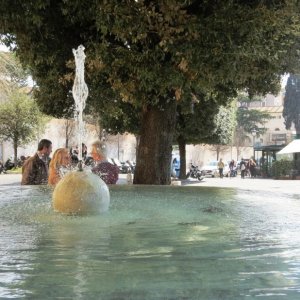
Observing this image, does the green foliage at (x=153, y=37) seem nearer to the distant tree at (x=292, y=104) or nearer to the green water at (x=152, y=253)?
the green water at (x=152, y=253)

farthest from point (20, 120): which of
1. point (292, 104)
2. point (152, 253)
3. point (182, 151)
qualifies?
point (152, 253)

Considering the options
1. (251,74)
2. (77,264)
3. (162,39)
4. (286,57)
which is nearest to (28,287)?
(77,264)

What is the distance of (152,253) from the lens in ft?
10.7

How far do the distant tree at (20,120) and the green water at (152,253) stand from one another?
3432cm

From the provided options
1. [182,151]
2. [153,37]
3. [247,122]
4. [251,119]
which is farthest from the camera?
A: [247,122]

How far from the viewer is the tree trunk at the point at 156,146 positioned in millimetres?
10031

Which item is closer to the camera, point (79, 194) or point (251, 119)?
point (79, 194)

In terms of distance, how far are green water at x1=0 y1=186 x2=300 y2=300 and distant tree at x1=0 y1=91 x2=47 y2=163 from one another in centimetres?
3432

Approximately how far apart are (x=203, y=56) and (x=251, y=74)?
6.77ft

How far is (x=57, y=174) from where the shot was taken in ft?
23.4

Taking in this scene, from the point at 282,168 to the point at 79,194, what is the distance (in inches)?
1212

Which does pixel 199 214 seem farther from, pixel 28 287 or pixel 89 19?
pixel 89 19

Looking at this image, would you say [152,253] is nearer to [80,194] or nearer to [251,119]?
[80,194]

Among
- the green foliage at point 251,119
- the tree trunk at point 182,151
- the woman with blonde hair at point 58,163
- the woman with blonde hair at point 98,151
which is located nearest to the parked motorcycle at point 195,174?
the tree trunk at point 182,151
